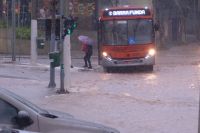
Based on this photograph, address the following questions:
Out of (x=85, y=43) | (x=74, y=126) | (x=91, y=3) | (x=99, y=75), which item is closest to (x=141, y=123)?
(x=74, y=126)

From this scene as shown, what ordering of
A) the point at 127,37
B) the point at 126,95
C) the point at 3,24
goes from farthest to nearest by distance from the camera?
1. the point at 3,24
2. the point at 127,37
3. the point at 126,95

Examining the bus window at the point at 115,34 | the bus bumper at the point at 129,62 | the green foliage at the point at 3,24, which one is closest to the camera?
the bus bumper at the point at 129,62

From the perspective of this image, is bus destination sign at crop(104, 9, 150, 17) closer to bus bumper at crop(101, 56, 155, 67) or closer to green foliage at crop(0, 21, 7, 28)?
bus bumper at crop(101, 56, 155, 67)

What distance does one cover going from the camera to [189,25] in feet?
209

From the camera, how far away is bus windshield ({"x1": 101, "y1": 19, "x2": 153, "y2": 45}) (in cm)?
3219

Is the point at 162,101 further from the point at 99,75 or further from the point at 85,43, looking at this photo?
the point at 85,43

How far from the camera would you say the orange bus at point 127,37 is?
32.1 m

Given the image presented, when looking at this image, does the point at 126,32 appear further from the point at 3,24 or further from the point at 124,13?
the point at 3,24

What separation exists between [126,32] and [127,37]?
268 mm

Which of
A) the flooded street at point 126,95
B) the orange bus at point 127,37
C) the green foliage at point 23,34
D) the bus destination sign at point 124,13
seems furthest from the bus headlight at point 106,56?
the green foliage at point 23,34

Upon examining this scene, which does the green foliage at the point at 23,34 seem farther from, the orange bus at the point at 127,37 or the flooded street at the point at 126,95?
Answer: the orange bus at the point at 127,37

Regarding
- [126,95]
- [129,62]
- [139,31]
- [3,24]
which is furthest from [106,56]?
[3,24]

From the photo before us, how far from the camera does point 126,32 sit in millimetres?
32594

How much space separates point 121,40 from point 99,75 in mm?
2367
